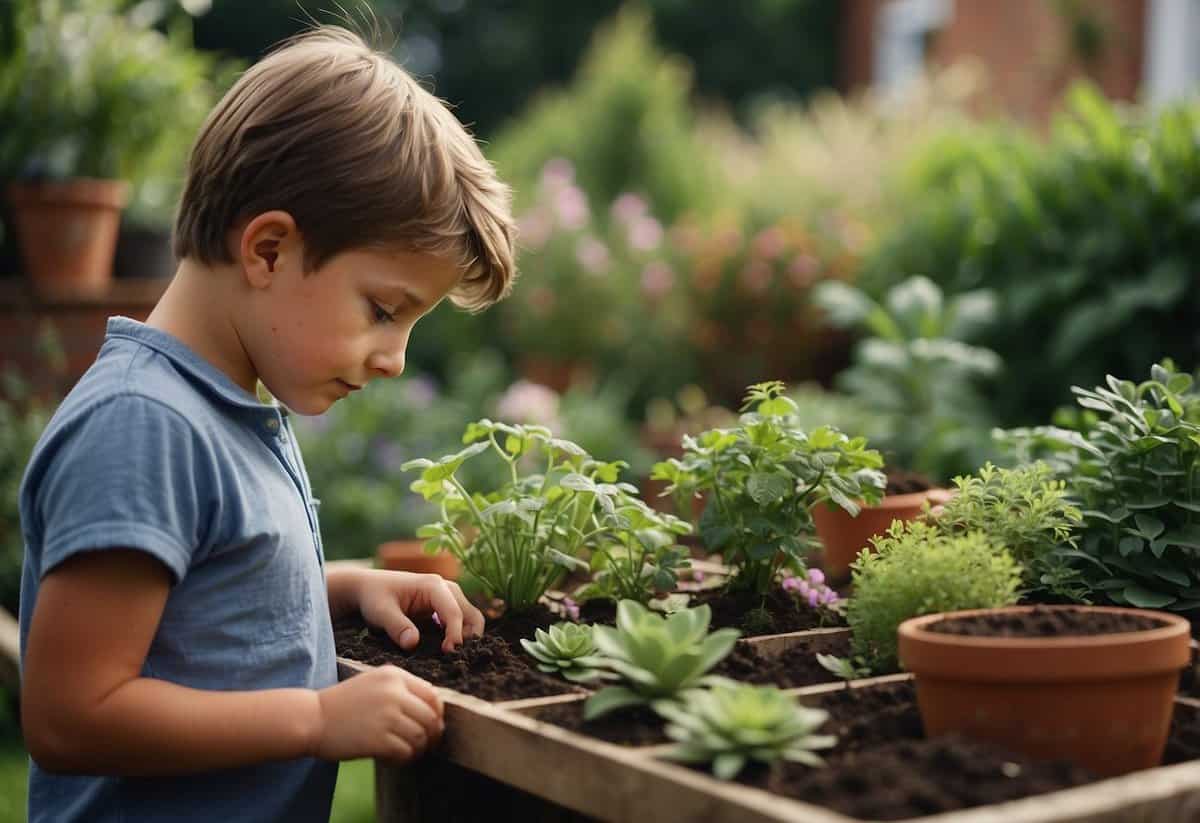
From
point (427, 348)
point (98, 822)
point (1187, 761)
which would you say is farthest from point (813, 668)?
point (427, 348)

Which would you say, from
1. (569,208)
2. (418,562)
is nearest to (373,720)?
(418,562)

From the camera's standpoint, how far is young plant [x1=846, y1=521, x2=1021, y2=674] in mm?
1636

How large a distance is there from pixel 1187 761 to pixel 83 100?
523 cm

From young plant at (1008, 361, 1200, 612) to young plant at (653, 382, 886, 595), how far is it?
0.32 metres

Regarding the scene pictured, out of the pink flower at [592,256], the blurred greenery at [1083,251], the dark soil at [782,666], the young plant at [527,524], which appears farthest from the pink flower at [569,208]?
the dark soil at [782,666]

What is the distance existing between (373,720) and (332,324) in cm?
51

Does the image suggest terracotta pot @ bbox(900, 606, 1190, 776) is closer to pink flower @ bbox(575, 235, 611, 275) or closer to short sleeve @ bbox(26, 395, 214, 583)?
Answer: short sleeve @ bbox(26, 395, 214, 583)

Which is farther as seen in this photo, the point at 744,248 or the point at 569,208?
the point at 569,208

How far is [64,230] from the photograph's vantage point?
5488mm

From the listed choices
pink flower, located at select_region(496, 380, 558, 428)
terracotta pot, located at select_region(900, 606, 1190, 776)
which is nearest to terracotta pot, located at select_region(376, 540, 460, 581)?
terracotta pot, located at select_region(900, 606, 1190, 776)

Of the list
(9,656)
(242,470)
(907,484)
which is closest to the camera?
(242,470)

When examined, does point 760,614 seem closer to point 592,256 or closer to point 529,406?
point 529,406

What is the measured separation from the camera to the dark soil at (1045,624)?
148 cm

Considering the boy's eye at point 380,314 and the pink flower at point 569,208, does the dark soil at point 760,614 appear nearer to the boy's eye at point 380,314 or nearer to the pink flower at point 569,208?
the boy's eye at point 380,314
